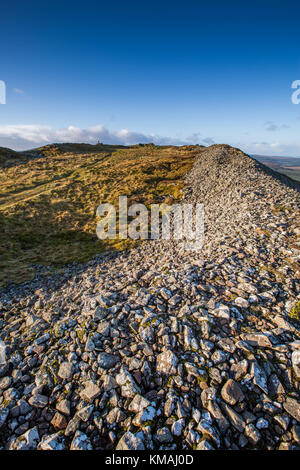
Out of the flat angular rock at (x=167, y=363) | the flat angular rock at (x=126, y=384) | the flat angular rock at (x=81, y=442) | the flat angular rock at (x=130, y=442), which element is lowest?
the flat angular rock at (x=81, y=442)

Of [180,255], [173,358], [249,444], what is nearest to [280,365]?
[249,444]

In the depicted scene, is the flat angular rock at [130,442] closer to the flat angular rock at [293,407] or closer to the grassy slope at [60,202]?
the flat angular rock at [293,407]

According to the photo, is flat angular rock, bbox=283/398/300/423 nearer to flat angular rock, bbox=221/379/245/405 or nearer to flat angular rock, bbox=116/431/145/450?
flat angular rock, bbox=221/379/245/405

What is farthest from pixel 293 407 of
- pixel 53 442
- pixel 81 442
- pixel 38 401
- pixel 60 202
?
pixel 60 202

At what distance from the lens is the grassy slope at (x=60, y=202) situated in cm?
2028

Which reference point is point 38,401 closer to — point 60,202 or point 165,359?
point 165,359

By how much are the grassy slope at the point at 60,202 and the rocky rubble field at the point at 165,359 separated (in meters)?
8.67

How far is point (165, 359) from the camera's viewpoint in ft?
20.2

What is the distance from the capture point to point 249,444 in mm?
4414

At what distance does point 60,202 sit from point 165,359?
35.7 meters

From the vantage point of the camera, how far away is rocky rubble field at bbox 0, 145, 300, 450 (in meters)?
4.74

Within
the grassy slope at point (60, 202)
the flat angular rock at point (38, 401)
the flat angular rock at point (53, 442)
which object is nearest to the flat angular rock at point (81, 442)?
the flat angular rock at point (53, 442)

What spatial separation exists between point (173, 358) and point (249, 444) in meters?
2.35

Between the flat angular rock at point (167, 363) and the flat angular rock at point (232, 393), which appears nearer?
the flat angular rock at point (232, 393)
